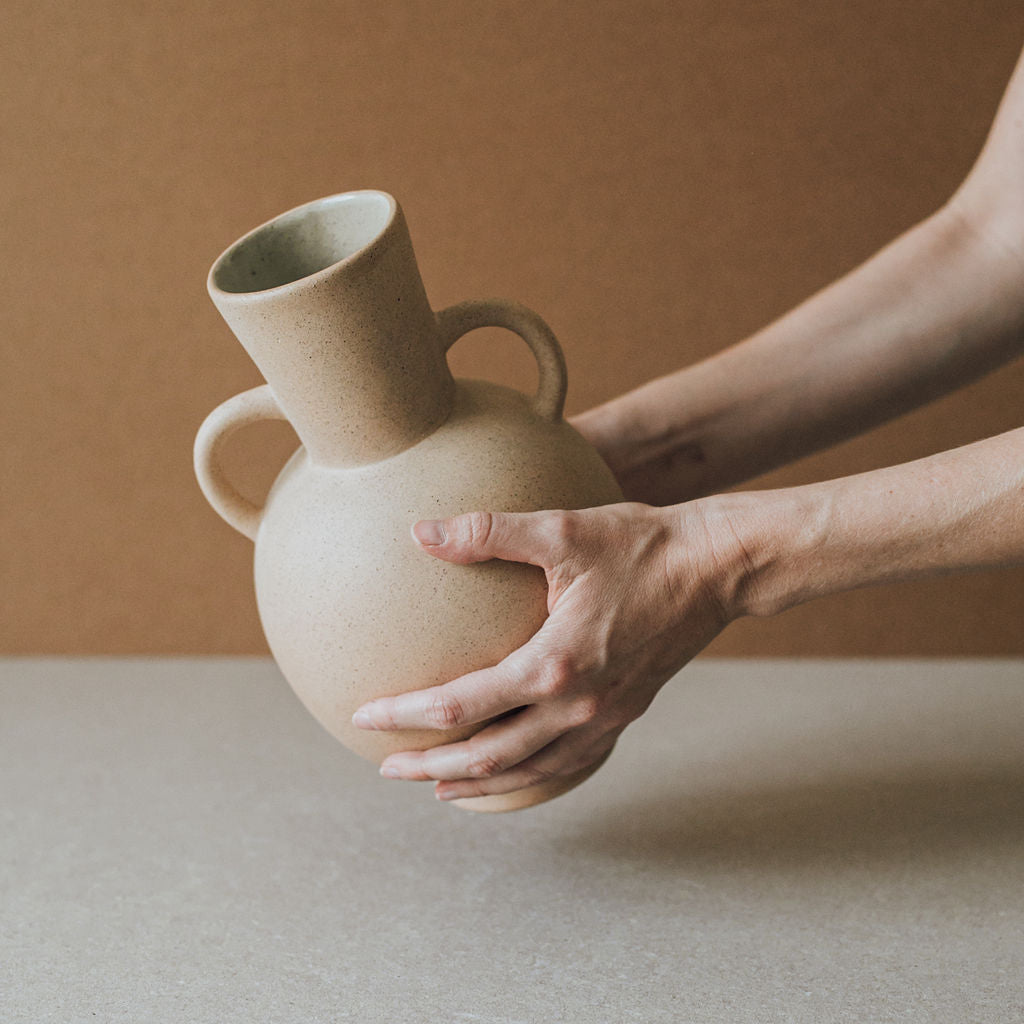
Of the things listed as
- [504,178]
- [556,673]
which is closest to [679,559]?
[556,673]

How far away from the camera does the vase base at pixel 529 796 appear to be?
0.98 meters

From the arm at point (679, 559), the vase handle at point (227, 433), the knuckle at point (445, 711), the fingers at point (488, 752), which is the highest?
the vase handle at point (227, 433)

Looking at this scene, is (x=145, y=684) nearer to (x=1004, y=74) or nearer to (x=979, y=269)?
(x=979, y=269)

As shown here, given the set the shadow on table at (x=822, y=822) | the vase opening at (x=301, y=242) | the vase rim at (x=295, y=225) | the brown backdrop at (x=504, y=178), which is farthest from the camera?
the brown backdrop at (x=504, y=178)

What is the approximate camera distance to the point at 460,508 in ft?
2.84

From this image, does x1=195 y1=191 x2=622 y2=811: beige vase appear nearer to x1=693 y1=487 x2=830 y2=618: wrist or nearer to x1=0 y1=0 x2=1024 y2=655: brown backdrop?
x1=693 y1=487 x2=830 y2=618: wrist

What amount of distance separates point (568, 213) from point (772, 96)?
396 millimetres

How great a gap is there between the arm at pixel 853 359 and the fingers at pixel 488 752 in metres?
0.38

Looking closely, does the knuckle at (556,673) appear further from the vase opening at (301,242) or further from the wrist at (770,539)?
the vase opening at (301,242)

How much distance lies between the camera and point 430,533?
838mm

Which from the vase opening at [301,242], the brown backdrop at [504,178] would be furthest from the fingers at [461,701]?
the brown backdrop at [504,178]

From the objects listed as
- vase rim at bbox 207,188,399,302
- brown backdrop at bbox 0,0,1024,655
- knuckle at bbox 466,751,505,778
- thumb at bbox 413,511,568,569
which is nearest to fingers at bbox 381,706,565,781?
knuckle at bbox 466,751,505,778

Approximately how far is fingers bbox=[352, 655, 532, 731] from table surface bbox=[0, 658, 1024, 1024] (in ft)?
0.78

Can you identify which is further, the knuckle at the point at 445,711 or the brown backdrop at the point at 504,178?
the brown backdrop at the point at 504,178
